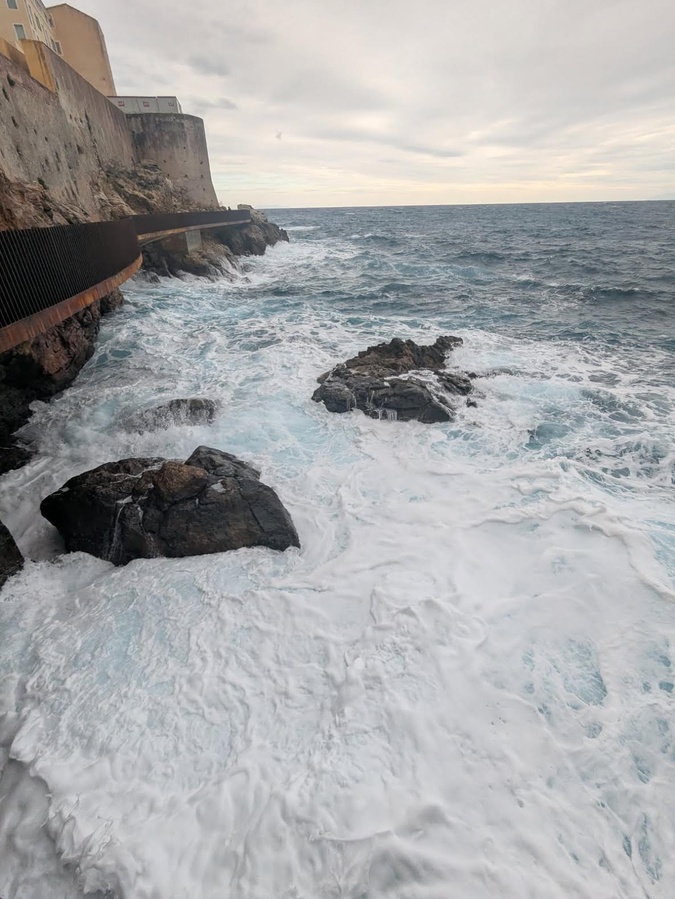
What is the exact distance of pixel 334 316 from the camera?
61.6 feet

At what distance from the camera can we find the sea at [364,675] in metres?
3.36

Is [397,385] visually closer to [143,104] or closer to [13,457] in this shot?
[13,457]

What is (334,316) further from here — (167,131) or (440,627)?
(167,131)

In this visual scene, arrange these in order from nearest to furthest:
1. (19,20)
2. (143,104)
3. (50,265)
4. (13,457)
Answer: (50,265), (13,457), (19,20), (143,104)

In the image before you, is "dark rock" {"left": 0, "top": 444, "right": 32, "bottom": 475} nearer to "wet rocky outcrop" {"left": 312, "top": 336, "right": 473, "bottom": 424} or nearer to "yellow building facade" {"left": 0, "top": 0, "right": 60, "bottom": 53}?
"wet rocky outcrop" {"left": 312, "top": 336, "right": 473, "bottom": 424}

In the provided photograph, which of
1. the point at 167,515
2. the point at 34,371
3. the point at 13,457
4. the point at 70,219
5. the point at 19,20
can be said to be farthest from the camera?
the point at 19,20

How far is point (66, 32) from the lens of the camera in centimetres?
3019

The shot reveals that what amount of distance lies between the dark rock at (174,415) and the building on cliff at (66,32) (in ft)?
72.9

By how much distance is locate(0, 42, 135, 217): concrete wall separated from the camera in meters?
12.4

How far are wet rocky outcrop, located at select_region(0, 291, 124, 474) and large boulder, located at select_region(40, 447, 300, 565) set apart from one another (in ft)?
9.54

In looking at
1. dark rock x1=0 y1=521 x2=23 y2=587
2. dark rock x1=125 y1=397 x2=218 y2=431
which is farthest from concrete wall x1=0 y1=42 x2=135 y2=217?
dark rock x1=0 y1=521 x2=23 y2=587

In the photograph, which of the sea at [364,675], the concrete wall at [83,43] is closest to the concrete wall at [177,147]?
the concrete wall at [83,43]

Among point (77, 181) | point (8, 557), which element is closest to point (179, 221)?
point (77, 181)

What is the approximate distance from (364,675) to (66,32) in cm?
4428
